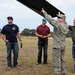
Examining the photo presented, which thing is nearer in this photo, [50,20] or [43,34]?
[50,20]

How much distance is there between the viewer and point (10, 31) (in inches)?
462

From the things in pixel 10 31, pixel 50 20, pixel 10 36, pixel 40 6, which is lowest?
pixel 10 36

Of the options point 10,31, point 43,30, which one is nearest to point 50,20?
point 10,31

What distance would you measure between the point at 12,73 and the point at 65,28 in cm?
265

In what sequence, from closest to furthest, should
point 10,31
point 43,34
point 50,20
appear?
point 50,20 → point 10,31 → point 43,34

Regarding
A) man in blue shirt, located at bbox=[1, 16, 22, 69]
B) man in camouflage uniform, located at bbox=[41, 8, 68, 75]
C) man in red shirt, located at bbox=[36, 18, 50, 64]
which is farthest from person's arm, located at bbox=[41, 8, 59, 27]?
man in red shirt, located at bbox=[36, 18, 50, 64]

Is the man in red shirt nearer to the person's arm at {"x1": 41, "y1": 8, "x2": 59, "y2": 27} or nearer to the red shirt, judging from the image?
the red shirt

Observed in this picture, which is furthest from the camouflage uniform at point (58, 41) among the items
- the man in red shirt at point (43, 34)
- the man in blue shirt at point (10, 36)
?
the man in red shirt at point (43, 34)

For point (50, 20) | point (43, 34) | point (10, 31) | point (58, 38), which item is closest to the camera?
point (50, 20)

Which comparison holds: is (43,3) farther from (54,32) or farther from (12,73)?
(12,73)

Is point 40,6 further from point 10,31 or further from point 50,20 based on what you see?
point 10,31

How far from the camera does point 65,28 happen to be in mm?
9945

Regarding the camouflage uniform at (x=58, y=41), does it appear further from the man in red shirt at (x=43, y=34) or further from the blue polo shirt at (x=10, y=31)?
the man in red shirt at (x=43, y=34)

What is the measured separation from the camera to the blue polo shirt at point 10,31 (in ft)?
38.4
